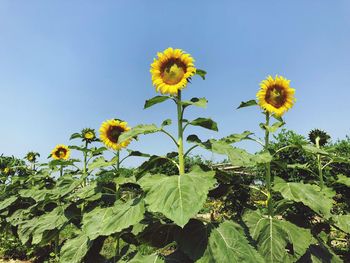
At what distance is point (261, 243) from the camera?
2641mm

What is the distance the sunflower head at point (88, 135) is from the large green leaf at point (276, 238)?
2299 mm

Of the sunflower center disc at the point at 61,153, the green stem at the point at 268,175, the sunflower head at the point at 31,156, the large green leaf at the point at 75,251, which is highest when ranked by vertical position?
the sunflower head at the point at 31,156

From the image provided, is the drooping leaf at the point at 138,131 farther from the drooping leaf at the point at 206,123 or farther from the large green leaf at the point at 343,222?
the large green leaf at the point at 343,222

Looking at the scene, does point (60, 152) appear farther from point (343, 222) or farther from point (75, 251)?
point (343, 222)

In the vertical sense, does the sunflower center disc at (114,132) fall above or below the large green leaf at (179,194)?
above

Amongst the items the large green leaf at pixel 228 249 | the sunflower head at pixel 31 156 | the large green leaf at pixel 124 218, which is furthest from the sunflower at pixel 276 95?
the sunflower head at pixel 31 156

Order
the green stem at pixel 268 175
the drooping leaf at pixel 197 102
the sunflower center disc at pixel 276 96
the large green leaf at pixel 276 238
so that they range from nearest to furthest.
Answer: the drooping leaf at pixel 197 102 < the large green leaf at pixel 276 238 < the green stem at pixel 268 175 < the sunflower center disc at pixel 276 96

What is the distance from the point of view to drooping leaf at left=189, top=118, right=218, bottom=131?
2.52 meters

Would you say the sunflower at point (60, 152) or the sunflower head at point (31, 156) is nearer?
the sunflower at point (60, 152)

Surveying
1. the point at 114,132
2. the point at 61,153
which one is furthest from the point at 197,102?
the point at 61,153

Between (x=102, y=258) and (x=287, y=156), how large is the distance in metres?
3.20

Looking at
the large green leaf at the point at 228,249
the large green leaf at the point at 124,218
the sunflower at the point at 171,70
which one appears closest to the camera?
the large green leaf at the point at 228,249

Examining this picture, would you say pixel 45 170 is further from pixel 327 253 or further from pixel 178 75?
pixel 327 253

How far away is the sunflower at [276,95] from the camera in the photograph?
10.4 feet
